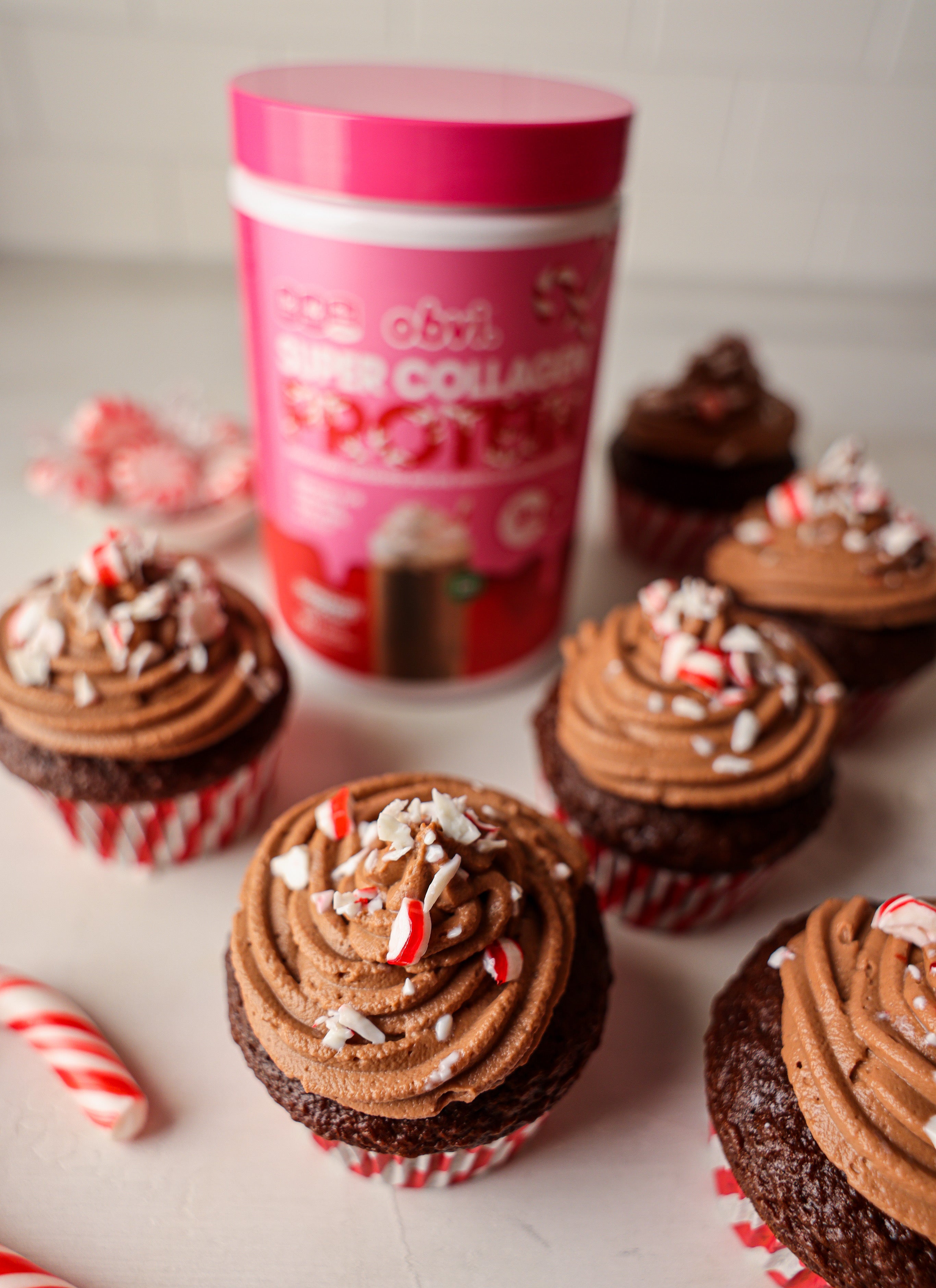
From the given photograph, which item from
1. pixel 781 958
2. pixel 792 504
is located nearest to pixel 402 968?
pixel 781 958

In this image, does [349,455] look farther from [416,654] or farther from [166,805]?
[166,805]

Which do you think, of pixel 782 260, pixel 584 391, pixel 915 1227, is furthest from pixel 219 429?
pixel 915 1227

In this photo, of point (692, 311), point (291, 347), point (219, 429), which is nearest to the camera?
point (291, 347)

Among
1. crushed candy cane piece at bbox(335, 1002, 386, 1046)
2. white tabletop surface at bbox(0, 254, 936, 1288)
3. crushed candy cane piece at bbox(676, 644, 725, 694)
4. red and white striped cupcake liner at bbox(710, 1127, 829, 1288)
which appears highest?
crushed candy cane piece at bbox(676, 644, 725, 694)

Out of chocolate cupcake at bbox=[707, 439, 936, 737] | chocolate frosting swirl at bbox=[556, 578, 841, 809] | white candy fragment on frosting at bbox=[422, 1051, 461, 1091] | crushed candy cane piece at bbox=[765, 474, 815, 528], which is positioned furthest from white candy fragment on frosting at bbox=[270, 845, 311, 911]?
crushed candy cane piece at bbox=[765, 474, 815, 528]

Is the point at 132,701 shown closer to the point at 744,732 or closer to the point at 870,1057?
the point at 744,732

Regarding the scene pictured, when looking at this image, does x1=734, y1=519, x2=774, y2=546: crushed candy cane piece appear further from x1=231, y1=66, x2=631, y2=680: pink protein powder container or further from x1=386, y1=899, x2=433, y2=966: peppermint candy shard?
x1=386, y1=899, x2=433, y2=966: peppermint candy shard
